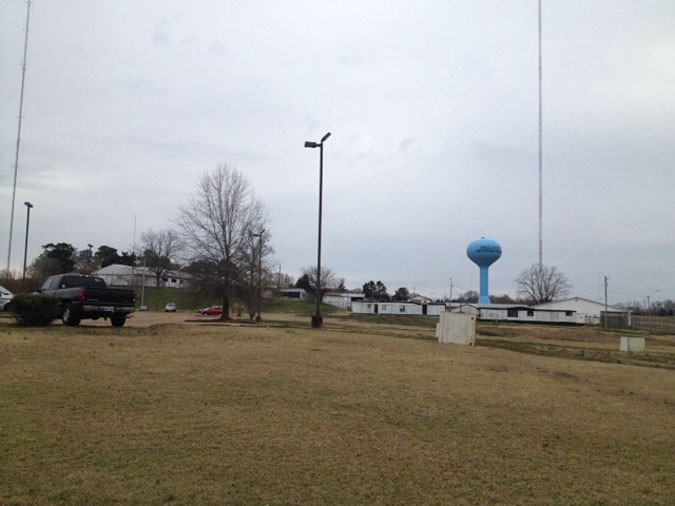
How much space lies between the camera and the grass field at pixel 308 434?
15.9 feet

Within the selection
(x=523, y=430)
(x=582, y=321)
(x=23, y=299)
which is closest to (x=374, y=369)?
(x=523, y=430)

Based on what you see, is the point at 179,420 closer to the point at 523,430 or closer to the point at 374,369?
the point at 523,430

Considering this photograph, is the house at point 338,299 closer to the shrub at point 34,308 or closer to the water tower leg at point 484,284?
the water tower leg at point 484,284

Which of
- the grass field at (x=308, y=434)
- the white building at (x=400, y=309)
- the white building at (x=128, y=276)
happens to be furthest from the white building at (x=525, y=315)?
the grass field at (x=308, y=434)

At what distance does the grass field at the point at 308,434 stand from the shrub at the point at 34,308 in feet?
17.1

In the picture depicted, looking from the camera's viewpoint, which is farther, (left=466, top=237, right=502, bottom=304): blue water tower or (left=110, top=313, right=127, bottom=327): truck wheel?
(left=466, top=237, right=502, bottom=304): blue water tower

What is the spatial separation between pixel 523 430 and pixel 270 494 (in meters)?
3.95

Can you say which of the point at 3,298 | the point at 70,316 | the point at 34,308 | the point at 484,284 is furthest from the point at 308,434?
the point at 484,284

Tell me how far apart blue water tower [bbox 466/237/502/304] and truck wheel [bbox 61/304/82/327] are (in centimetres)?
7026

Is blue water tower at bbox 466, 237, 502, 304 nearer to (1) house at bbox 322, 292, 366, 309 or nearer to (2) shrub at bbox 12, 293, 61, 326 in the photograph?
(1) house at bbox 322, 292, 366, 309

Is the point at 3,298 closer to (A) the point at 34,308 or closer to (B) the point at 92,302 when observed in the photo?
(A) the point at 34,308

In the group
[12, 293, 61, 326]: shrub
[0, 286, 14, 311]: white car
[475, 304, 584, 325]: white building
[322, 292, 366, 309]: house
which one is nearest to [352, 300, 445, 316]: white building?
[475, 304, 584, 325]: white building

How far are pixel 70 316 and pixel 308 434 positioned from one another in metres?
13.9

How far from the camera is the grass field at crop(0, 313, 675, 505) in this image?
4.86 meters
